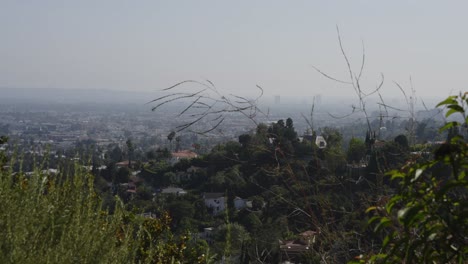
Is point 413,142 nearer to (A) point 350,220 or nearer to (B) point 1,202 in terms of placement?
(A) point 350,220

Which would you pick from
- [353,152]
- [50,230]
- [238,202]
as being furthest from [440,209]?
[238,202]

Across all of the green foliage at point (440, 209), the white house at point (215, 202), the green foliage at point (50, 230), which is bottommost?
the white house at point (215, 202)

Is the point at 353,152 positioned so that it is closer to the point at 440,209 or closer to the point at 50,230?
the point at 50,230

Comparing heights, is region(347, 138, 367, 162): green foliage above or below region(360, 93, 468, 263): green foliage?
below

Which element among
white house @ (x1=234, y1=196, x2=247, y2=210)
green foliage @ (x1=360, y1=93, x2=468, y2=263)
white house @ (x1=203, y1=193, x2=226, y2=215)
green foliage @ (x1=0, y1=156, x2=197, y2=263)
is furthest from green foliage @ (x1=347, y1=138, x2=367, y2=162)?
white house @ (x1=203, y1=193, x2=226, y2=215)

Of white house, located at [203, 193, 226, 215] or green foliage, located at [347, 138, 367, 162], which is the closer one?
green foliage, located at [347, 138, 367, 162]

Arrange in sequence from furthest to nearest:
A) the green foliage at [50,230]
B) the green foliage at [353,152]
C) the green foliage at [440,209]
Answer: the green foliage at [353,152] → the green foliage at [50,230] → the green foliage at [440,209]

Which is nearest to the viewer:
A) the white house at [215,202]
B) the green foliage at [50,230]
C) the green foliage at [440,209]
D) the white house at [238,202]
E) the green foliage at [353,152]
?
the green foliage at [440,209]

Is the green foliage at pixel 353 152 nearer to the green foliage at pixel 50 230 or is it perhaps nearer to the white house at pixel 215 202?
the green foliage at pixel 50 230

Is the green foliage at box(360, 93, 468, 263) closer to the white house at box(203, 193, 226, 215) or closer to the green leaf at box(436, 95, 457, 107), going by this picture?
the green leaf at box(436, 95, 457, 107)

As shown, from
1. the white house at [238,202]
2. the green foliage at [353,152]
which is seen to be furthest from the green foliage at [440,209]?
the white house at [238,202]

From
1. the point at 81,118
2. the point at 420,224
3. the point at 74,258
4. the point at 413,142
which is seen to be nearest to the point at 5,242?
the point at 74,258
